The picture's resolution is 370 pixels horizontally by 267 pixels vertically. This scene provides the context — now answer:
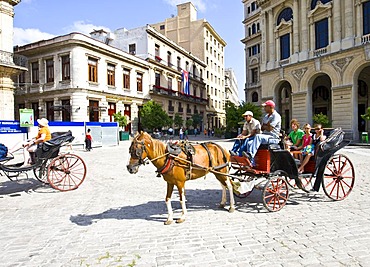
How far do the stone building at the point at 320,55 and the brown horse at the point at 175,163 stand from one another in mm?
22806

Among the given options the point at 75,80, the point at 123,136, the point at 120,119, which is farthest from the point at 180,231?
the point at 123,136

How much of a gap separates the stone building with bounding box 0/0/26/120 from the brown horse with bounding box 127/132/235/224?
22.7 metres

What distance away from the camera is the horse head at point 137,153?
4582 millimetres

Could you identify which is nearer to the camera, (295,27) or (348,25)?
(348,25)

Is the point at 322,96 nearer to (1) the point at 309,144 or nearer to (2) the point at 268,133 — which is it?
(1) the point at 309,144

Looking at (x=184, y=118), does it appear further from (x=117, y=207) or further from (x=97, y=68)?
(x=117, y=207)

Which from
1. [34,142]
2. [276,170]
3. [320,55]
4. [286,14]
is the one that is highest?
[286,14]

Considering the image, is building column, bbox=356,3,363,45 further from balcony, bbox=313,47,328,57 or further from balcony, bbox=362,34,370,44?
balcony, bbox=313,47,328,57

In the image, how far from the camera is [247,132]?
6.04 metres

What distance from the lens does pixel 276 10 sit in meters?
30.4

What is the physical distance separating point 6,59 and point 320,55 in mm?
28429

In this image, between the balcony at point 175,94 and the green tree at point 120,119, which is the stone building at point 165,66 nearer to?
the balcony at point 175,94

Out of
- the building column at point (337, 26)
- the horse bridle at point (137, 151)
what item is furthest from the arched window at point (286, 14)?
the horse bridle at point (137, 151)

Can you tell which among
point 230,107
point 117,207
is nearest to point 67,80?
point 230,107
